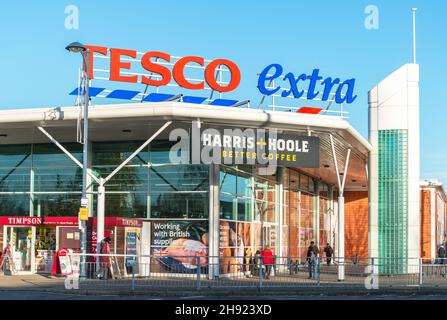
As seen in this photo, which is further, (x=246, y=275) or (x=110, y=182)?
(x=110, y=182)

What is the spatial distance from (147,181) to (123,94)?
376cm

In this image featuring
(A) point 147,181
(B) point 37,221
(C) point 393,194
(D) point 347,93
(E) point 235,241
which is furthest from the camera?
(D) point 347,93

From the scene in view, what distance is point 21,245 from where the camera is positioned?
106ft

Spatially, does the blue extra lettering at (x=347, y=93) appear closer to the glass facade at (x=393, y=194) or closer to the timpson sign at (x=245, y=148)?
the glass facade at (x=393, y=194)

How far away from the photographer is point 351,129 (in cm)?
3153

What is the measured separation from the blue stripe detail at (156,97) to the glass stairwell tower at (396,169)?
9.68 meters

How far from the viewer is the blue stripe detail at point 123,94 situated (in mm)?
29870

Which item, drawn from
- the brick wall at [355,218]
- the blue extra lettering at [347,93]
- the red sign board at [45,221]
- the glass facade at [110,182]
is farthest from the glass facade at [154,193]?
the brick wall at [355,218]

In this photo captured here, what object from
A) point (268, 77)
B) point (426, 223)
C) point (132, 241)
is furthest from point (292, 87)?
point (426, 223)

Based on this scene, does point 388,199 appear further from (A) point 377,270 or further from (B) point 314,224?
(B) point 314,224

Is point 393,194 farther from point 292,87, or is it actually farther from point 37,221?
point 37,221

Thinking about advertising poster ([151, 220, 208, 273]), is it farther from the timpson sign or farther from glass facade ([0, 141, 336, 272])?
the timpson sign

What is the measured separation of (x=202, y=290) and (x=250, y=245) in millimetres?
10074

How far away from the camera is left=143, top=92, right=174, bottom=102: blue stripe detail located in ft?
99.8
